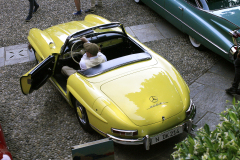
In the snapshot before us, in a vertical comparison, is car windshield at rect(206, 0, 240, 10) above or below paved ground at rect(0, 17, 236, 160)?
above

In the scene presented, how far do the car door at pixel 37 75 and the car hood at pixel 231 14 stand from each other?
3.79 metres

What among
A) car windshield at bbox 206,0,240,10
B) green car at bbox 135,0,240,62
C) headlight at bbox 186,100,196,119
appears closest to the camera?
headlight at bbox 186,100,196,119

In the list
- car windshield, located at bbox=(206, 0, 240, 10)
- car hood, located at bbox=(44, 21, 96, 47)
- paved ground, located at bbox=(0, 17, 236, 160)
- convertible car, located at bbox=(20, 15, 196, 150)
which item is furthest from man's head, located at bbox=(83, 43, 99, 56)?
car windshield, located at bbox=(206, 0, 240, 10)

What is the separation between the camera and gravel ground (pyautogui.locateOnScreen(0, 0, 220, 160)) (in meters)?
4.28

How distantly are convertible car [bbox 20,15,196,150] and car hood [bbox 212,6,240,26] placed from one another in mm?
2178

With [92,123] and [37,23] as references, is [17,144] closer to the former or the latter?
[92,123]

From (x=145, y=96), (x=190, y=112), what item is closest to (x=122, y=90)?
(x=145, y=96)

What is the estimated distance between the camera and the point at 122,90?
385 cm

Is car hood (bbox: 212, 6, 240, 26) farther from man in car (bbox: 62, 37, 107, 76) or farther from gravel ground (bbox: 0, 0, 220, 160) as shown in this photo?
man in car (bbox: 62, 37, 107, 76)

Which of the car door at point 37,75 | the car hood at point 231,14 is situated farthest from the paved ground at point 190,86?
the car door at point 37,75

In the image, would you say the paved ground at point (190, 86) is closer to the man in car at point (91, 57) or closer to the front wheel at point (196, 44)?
the front wheel at point (196, 44)

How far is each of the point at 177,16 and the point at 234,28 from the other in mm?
A: 1813

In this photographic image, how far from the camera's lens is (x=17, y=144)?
428cm

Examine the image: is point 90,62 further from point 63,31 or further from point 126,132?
point 63,31
